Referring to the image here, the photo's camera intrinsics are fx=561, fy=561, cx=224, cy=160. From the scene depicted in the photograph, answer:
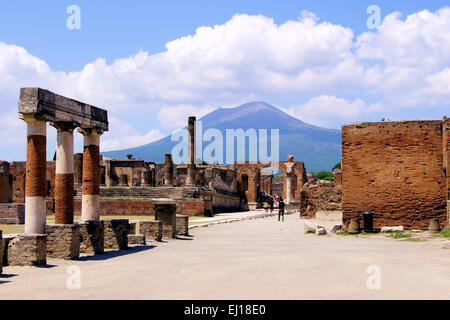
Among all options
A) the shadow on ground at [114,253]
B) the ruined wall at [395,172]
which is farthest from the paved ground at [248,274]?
the ruined wall at [395,172]

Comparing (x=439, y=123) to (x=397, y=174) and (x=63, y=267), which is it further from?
(x=63, y=267)

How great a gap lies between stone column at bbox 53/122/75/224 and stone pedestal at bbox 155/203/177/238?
5.21m

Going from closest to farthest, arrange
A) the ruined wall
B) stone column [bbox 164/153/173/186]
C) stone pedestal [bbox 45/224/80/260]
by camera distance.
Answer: stone pedestal [bbox 45/224/80/260], the ruined wall, stone column [bbox 164/153/173/186]

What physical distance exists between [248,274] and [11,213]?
23.4 meters

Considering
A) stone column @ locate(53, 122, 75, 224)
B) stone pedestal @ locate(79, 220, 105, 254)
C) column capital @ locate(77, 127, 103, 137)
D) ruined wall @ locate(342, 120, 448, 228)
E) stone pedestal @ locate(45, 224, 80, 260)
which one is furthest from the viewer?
ruined wall @ locate(342, 120, 448, 228)

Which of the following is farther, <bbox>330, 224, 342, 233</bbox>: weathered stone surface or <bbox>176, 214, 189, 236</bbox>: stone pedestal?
<bbox>330, 224, 342, 233</bbox>: weathered stone surface

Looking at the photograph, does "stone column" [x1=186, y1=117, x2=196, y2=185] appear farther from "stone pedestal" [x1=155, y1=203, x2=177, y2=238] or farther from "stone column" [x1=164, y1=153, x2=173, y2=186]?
"stone pedestal" [x1=155, y1=203, x2=177, y2=238]

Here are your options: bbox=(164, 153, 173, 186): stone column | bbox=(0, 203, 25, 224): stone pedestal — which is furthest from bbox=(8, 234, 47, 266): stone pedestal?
bbox=(164, 153, 173, 186): stone column

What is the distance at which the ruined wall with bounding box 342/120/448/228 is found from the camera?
19.1m

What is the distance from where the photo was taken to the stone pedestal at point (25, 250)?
37.4ft

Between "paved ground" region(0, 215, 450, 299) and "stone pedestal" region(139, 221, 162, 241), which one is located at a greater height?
"stone pedestal" region(139, 221, 162, 241)

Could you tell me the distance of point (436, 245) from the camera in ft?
48.9
